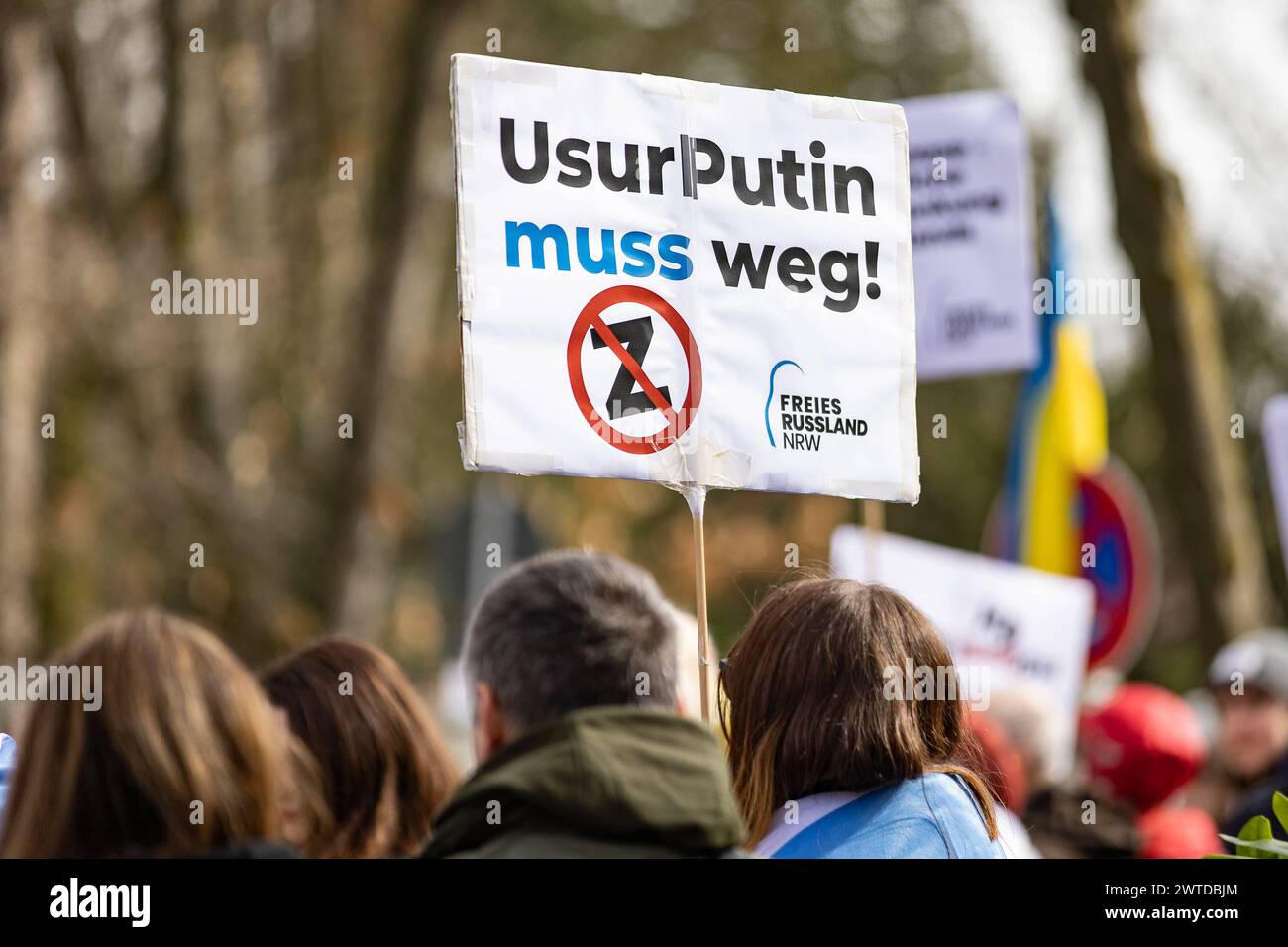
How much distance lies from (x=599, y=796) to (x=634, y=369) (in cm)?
134

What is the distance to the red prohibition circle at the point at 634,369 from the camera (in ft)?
12.0

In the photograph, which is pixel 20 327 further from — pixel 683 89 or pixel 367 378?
pixel 683 89

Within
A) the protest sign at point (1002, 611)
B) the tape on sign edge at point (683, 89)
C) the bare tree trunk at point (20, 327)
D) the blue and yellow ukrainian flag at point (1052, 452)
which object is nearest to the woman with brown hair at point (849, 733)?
the tape on sign edge at point (683, 89)

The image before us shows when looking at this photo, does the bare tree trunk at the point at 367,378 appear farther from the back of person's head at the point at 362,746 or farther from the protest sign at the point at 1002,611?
the back of person's head at the point at 362,746

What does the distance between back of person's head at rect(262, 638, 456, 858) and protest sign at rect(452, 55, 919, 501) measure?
2.01ft

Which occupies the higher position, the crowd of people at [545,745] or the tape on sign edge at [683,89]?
the tape on sign edge at [683,89]

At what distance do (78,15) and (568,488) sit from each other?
11.4 metres

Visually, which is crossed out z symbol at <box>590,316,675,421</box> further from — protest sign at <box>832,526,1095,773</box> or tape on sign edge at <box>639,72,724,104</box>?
protest sign at <box>832,526,1095,773</box>

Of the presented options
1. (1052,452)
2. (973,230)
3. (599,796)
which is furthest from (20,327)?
(599,796)

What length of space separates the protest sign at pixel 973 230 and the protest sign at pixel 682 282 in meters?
3.84

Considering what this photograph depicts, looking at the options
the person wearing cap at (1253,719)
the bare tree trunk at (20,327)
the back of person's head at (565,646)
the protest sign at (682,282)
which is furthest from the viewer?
the bare tree trunk at (20,327)

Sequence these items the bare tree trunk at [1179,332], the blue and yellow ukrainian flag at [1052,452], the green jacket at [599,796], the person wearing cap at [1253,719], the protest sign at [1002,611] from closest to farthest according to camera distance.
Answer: the green jacket at [599,796], the person wearing cap at [1253,719], the protest sign at [1002,611], the bare tree trunk at [1179,332], the blue and yellow ukrainian flag at [1052,452]

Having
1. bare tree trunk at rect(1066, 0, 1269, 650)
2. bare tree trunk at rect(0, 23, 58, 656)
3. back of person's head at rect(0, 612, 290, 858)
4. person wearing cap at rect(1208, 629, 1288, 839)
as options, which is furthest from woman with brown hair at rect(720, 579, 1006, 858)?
bare tree trunk at rect(0, 23, 58, 656)

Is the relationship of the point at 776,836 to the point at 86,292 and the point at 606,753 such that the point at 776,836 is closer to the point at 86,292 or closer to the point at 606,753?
the point at 606,753
